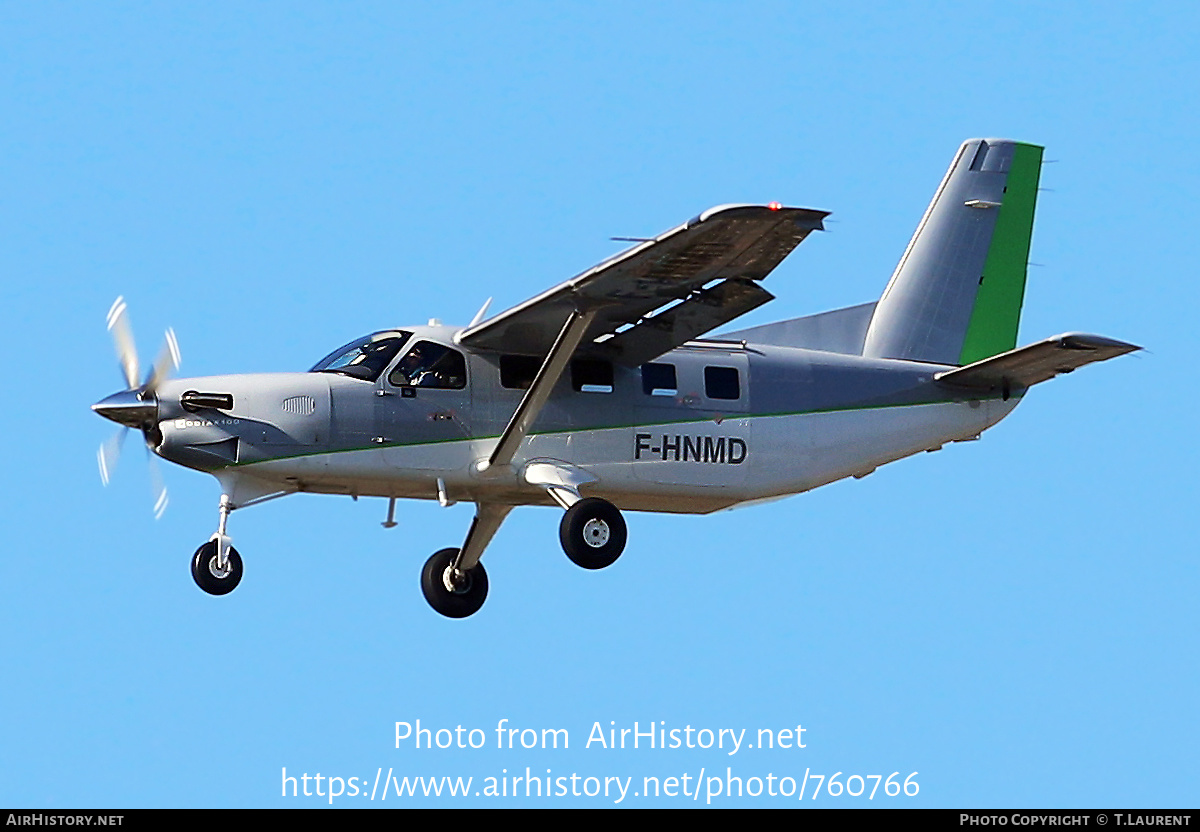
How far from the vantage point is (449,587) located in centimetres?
2450

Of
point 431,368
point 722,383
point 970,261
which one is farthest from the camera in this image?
point 970,261

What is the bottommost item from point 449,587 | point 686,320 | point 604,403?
point 449,587

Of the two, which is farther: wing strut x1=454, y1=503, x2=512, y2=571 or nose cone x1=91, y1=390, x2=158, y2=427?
wing strut x1=454, y1=503, x2=512, y2=571

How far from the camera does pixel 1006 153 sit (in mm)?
26672

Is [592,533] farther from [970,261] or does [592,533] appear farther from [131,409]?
[970,261]

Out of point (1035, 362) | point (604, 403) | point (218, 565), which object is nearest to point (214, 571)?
point (218, 565)

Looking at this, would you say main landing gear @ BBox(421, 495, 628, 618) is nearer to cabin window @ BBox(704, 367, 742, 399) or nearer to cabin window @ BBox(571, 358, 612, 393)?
cabin window @ BBox(571, 358, 612, 393)

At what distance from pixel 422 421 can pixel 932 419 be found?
19.6 feet

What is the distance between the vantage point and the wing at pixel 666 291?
20.4 meters

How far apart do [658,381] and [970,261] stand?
4914 millimetres

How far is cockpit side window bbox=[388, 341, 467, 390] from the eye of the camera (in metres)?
22.8

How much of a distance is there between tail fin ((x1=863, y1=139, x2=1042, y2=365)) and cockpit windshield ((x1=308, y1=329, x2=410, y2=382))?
236 inches

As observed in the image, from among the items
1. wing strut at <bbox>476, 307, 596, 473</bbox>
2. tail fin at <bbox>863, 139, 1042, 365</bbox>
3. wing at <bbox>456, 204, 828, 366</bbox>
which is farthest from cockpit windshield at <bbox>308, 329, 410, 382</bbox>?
tail fin at <bbox>863, 139, 1042, 365</bbox>
